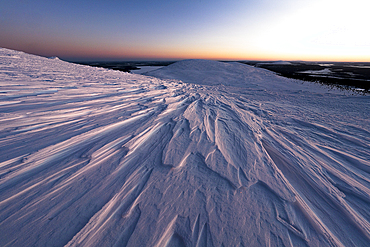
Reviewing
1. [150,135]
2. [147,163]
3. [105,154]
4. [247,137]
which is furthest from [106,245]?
[247,137]

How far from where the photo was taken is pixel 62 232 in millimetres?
1233

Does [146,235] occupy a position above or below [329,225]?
above

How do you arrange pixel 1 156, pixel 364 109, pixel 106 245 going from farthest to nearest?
pixel 364 109 → pixel 1 156 → pixel 106 245

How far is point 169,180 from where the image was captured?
1807 millimetres

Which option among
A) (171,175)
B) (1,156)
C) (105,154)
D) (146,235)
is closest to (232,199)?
(171,175)

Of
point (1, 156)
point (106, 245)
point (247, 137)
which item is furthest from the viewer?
point (247, 137)

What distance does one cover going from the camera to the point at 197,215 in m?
1.46

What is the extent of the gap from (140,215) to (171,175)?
22.4 inches

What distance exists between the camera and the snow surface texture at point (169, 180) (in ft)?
4.31

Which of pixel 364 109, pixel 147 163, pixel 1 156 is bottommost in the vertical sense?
pixel 364 109

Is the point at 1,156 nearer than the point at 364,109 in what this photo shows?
Yes

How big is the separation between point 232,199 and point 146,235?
0.91 meters

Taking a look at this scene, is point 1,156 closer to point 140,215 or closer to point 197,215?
point 140,215

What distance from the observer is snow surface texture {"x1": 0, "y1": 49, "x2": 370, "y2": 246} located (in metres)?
1.31
